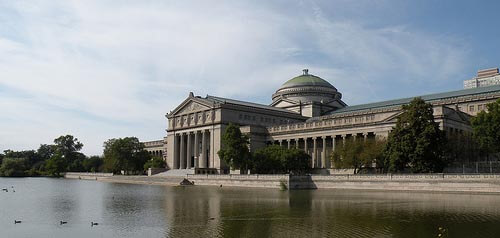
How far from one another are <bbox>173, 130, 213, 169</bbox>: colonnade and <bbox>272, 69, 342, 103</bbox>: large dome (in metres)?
28.3

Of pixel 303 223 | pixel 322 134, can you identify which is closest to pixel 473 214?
pixel 303 223

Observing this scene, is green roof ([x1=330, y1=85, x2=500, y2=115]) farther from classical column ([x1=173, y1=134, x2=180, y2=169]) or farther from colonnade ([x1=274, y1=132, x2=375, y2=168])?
classical column ([x1=173, y1=134, x2=180, y2=169])

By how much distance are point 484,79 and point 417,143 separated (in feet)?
409

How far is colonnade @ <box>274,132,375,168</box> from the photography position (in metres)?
104

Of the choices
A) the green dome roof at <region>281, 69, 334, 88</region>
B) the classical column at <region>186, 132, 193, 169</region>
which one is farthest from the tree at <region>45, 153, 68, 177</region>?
the green dome roof at <region>281, 69, 334, 88</region>

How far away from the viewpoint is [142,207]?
45.2 m

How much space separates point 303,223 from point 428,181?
33.5 meters

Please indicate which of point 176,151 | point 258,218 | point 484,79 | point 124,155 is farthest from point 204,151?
point 484,79

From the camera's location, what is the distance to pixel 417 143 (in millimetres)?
66562

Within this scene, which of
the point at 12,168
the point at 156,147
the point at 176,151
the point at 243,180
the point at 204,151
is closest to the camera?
the point at 243,180

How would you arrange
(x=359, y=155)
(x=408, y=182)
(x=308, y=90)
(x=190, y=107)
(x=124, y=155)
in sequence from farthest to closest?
(x=308, y=90), (x=190, y=107), (x=124, y=155), (x=359, y=155), (x=408, y=182)

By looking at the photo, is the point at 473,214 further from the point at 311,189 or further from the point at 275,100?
the point at 275,100

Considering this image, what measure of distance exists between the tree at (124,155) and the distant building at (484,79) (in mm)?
114034

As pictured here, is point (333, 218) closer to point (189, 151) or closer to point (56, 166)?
point (189, 151)
